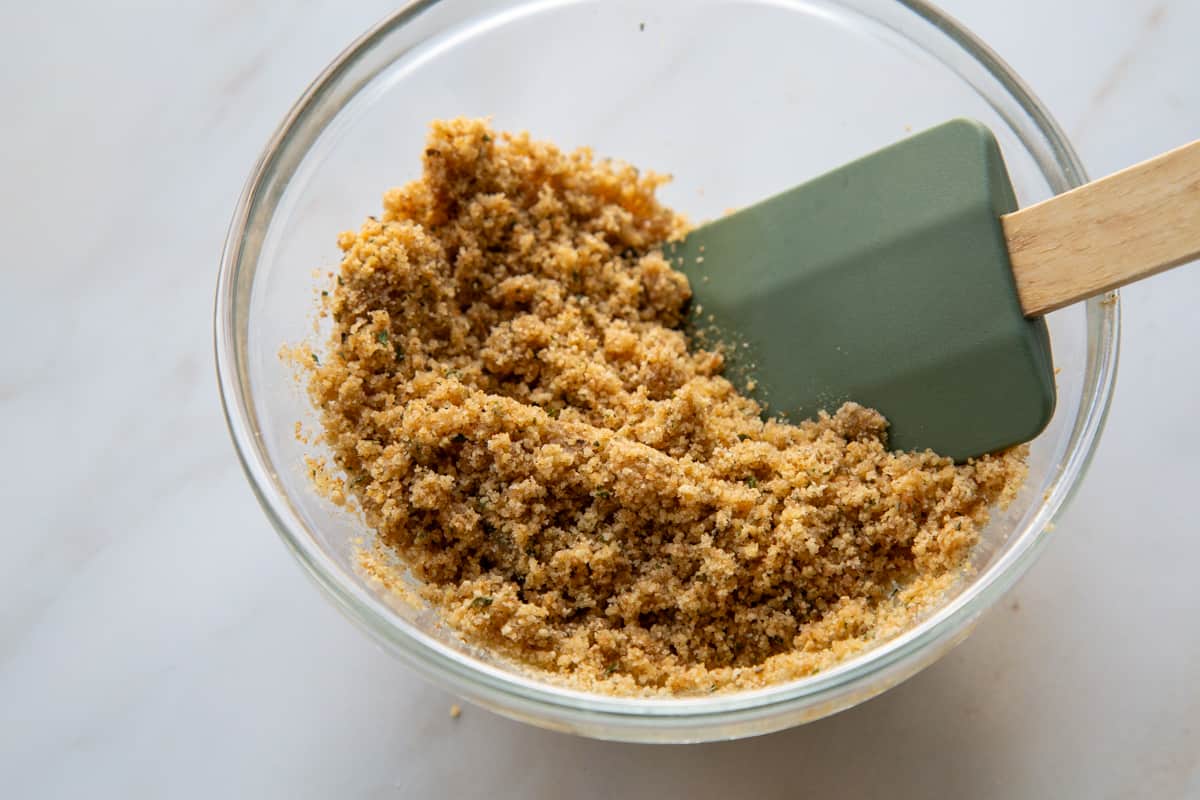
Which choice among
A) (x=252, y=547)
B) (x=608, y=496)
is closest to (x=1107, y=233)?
(x=608, y=496)

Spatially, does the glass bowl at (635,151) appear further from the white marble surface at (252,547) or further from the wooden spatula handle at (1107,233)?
the white marble surface at (252,547)

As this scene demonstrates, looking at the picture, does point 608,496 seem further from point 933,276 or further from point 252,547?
point 252,547

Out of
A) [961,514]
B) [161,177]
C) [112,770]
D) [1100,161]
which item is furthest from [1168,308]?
[112,770]

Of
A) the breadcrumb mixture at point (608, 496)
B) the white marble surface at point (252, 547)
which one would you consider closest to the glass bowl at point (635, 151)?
the breadcrumb mixture at point (608, 496)

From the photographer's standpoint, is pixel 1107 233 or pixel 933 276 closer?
pixel 1107 233

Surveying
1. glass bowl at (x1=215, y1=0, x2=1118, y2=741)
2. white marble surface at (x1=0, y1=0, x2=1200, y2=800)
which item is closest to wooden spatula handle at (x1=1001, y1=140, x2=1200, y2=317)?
glass bowl at (x1=215, y1=0, x2=1118, y2=741)

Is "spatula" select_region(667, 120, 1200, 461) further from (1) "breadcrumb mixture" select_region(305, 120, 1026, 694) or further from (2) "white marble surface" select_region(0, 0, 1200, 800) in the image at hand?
(2) "white marble surface" select_region(0, 0, 1200, 800)

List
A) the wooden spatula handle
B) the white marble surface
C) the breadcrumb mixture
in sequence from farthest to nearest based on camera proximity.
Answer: the white marble surface
the breadcrumb mixture
the wooden spatula handle
